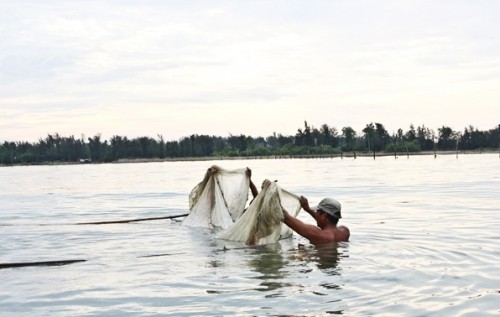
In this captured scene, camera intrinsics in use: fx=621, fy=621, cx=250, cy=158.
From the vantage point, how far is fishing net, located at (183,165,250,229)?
12164 millimetres

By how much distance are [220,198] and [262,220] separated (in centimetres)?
279

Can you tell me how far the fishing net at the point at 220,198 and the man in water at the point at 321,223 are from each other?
246 cm

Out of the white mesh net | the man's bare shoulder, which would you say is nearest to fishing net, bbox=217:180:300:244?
the white mesh net

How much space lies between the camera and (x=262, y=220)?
9.80m

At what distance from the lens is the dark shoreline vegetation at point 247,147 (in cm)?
14250

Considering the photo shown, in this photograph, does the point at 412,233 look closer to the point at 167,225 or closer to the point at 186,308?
the point at 167,225

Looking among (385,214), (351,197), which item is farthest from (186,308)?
(351,197)

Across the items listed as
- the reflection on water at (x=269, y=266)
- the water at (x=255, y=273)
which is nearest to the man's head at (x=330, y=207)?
the water at (x=255, y=273)

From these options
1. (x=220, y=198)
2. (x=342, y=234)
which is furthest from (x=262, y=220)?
(x=220, y=198)

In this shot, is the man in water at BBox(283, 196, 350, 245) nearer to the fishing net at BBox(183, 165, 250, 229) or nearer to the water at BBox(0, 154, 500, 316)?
the water at BBox(0, 154, 500, 316)

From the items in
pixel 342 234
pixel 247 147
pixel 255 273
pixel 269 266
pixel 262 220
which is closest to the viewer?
pixel 255 273

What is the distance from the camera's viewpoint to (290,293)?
6.77 m

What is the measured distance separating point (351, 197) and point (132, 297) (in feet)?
58.4

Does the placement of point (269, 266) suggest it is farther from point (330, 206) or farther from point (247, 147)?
point (247, 147)
